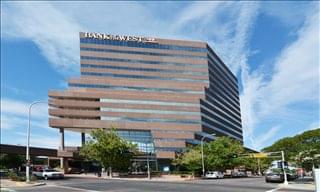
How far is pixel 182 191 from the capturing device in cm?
2908

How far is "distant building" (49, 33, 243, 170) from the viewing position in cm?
12100

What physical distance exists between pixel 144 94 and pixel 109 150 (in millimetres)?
60571

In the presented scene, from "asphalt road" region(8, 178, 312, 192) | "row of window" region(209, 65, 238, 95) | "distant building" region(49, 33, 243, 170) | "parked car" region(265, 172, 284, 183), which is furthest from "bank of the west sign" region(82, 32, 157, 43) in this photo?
"asphalt road" region(8, 178, 312, 192)

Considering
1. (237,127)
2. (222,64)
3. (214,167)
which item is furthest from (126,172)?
(237,127)

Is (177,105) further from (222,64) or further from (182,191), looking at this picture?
(182,191)

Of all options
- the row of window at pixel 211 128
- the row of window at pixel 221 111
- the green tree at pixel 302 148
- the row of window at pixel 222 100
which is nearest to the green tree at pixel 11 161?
the row of window at pixel 211 128

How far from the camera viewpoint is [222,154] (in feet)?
275

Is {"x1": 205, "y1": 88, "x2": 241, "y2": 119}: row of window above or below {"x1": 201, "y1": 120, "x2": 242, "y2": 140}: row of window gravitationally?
above

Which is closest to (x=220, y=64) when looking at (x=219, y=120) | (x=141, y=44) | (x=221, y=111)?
(x=221, y=111)

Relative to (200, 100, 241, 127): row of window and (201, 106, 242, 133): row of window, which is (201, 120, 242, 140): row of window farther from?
(200, 100, 241, 127): row of window

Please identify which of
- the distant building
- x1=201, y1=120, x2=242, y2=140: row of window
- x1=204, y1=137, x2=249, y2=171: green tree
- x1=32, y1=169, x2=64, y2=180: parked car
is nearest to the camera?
x1=32, y1=169, x2=64, y2=180: parked car

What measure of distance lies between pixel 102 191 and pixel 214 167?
190ft

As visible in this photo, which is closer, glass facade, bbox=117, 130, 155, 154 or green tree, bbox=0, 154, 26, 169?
green tree, bbox=0, 154, 26, 169

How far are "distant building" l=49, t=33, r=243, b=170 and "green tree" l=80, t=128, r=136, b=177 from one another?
36.4 metres
